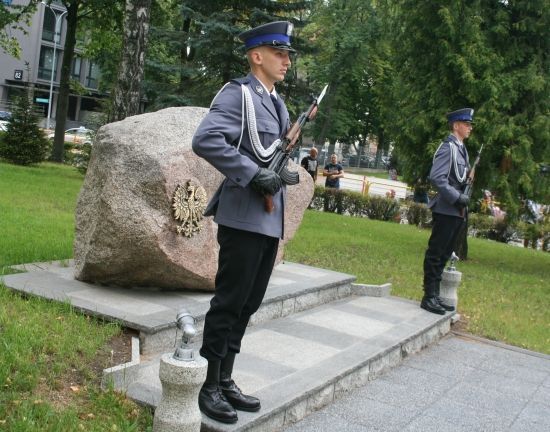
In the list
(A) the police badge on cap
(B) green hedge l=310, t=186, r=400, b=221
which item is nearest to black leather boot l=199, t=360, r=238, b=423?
(A) the police badge on cap

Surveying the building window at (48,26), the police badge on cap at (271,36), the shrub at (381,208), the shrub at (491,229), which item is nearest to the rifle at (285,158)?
the police badge on cap at (271,36)

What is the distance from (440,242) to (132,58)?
7383mm

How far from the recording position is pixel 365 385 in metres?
5.54

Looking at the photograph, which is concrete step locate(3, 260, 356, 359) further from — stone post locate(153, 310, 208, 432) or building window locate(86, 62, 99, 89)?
building window locate(86, 62, 99, 89)

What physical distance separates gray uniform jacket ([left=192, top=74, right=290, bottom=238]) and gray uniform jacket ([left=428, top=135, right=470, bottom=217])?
355 cm

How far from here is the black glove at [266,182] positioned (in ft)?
12.1

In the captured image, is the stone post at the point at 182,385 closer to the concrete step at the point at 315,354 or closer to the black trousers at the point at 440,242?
the concrete step at the point at 315,354

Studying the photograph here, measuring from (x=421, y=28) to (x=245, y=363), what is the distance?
974cm

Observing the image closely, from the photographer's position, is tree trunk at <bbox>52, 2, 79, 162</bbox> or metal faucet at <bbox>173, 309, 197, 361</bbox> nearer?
metal faucet at <bbox>173, 309, 197, 361</bbox>

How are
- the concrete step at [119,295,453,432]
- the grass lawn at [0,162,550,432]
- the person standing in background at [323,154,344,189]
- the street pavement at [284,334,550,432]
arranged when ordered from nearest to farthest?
the grass lawn at [0,162,550,432] → the concrete step at [119,295,453,432] → the street pavement at [284,334,550,432] → the person standing in background at [323,154,344,189]

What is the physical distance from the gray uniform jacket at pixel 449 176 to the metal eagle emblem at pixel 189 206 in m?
2.55

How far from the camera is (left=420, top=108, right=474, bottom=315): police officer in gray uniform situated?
7234 millimetres

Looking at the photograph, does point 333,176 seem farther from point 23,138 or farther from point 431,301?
point 431,301

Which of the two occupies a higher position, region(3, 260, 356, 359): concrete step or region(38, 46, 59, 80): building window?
region(38, 46, 59, 80): building window
